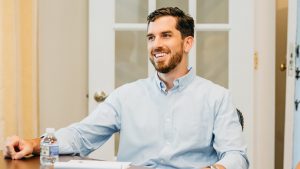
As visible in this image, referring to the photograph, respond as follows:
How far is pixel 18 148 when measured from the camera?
1856 mm

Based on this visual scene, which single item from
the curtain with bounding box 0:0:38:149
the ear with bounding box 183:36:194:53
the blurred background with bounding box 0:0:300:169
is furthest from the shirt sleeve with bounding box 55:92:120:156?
the blurred background with bounding box 0:0:300:169

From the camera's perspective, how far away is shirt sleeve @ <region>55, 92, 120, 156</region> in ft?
6.73

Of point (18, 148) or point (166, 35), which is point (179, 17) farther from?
point (18, 148)

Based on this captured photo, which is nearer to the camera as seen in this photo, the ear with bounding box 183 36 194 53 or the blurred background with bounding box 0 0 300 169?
the ear with bounding box 183 36 194 53

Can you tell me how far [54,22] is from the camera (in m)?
3.00

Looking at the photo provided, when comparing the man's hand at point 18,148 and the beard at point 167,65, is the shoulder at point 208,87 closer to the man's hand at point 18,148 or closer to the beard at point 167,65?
the beard at point 167,65

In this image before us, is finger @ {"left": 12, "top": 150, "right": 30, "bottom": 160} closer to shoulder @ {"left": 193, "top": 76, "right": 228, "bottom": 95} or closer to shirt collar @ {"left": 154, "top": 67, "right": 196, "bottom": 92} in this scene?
shirt collar @ {"left": 154, "top": 67, "right": 196, "bottom": 92}

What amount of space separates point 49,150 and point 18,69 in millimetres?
968

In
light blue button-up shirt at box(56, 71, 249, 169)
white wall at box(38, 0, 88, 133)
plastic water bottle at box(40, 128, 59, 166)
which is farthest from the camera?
white wall at box(38, 0, 88, 133)

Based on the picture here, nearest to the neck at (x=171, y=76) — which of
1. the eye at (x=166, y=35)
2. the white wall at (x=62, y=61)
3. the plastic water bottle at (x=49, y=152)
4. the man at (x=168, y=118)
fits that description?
the man at (x=168, y=118)

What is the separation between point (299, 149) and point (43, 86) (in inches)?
59.9

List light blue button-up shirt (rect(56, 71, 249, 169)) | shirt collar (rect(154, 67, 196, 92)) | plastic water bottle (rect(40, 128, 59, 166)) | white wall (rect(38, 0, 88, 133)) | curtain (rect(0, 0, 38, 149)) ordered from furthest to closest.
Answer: white wall (rect(38, 0, 88, 133)) → curtain (rect(0, 0, 38, 149)) → shirt collar (rect(154, 67, 196, 92)) → light blue button-up shirt (rect(56, 71, 249, 169)) → plastic water bottle (rect(40, 128, 59, 166))

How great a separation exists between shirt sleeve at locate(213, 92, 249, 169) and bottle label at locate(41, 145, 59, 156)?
58cm

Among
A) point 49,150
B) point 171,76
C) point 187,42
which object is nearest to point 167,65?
point 171,76
